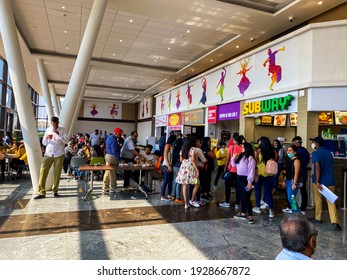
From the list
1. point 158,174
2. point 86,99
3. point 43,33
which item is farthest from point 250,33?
point 86,99

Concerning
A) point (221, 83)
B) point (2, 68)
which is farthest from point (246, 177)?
point (2, 68)

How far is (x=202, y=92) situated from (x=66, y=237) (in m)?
9.69

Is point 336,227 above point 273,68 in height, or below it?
below

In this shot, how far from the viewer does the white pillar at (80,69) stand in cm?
628

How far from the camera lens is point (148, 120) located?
23.7 metres

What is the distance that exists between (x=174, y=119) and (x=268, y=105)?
806 centimetres

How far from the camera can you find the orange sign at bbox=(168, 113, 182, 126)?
14495 mm

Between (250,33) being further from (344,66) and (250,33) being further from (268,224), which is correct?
(268,224)

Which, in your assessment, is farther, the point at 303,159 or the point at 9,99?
the point at 9,99

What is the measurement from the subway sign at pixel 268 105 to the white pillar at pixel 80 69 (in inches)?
206

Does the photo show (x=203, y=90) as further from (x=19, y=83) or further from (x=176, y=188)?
(x=19, y=83)

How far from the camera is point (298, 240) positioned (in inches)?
55.4

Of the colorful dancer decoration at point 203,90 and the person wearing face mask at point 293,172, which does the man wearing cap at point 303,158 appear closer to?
the person wearing face mask at point 293,172

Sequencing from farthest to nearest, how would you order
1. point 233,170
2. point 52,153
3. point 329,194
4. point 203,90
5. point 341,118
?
point 203,90, point 341,118, point 52,153, point 233,170, point 329,194
